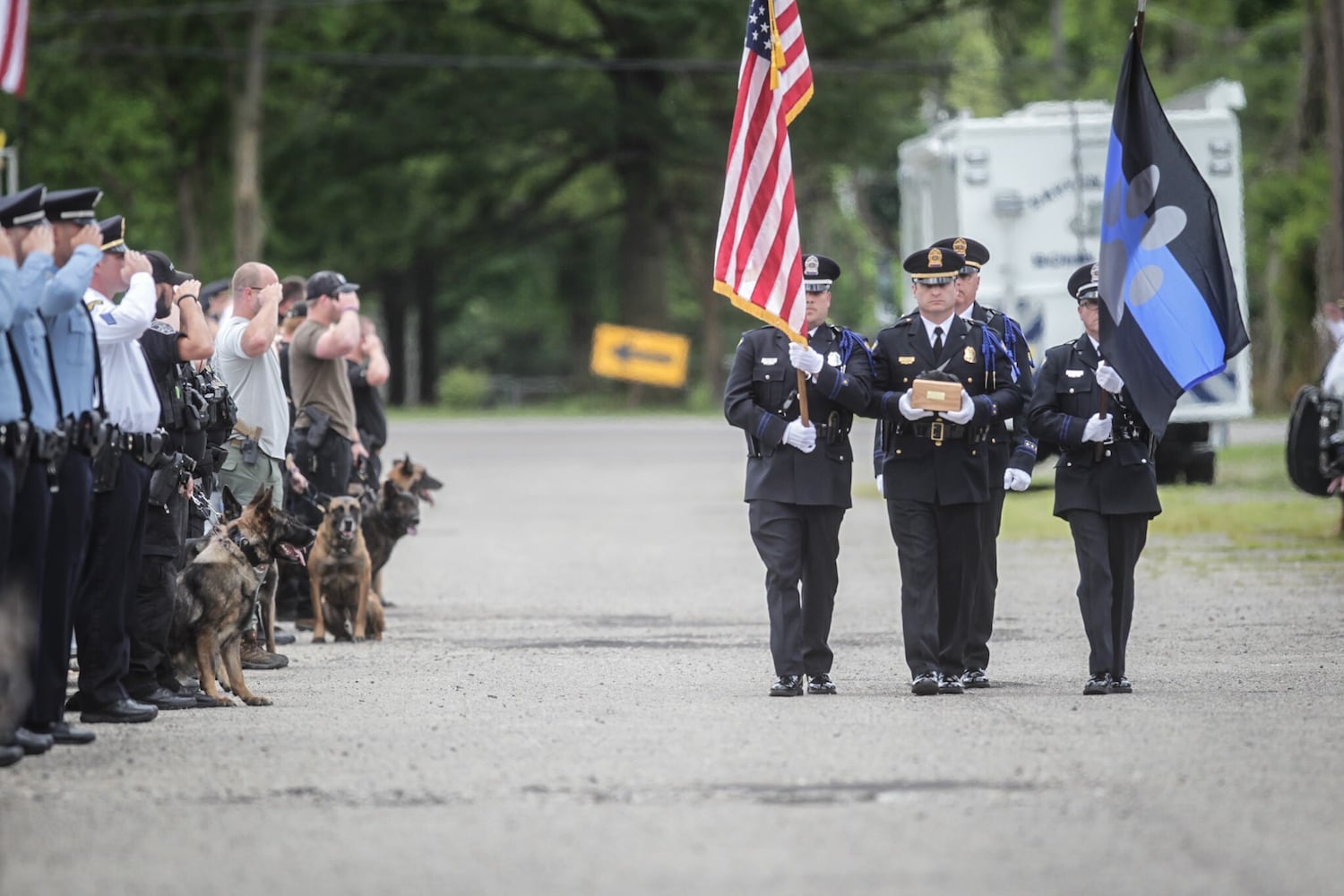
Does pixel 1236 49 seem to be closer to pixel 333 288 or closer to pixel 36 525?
pixel 333 288

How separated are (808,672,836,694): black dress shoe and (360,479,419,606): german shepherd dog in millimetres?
4693

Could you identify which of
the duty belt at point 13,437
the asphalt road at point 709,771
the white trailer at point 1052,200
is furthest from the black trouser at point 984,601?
the white trailer at point 1052,200

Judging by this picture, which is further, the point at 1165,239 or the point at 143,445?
the point at 1165,239

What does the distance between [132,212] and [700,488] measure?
32910 mm

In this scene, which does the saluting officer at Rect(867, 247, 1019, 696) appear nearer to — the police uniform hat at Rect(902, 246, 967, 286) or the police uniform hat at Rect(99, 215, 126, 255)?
the police uniform hat at Rect(902, 246, 967, 286)

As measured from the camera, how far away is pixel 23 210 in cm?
913

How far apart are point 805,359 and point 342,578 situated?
13.6 feet

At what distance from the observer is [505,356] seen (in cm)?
8475

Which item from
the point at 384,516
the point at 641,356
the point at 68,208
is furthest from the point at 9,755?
the point at 641,356

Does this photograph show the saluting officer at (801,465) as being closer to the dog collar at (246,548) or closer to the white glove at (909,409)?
the white glove at (909,409)

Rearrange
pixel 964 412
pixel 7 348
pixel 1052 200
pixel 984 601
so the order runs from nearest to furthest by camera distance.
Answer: pixel 7 348, pixel 964 412, pixel 984 601, pixel 1052 200

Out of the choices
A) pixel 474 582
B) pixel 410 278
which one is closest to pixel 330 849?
pixel 474 582

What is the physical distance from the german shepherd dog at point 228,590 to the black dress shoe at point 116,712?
0.72m

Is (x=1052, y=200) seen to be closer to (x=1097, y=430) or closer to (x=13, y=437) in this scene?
(x=1097, y=430)
